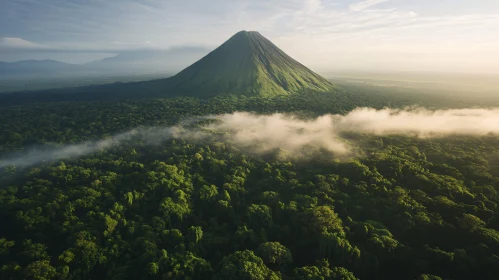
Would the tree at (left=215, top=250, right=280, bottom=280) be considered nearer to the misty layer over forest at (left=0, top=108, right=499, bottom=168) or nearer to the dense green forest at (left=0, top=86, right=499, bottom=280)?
the dense green forest at (left=0, top=86, right=499, bottom=280)

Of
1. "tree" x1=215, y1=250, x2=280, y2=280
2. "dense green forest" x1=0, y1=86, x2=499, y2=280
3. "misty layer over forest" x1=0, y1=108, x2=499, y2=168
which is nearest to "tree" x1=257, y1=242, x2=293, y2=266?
"dense green forest" x1=0, y1=86, x2=499, y2=280

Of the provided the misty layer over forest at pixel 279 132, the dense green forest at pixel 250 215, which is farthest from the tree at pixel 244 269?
the misty layer over forest at pixel 279 132

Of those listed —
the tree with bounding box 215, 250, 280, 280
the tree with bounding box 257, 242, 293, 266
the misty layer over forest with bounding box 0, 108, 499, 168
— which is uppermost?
the misty layer over forest with bounding box 0, 108, 499, 168

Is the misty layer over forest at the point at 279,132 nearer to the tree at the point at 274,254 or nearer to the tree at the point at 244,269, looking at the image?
the tree at the point at 274,254

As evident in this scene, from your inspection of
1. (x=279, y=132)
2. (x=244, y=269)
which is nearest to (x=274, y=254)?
(x=244, y=269)

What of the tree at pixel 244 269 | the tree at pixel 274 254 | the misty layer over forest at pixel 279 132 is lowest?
the tree at pixel 274 254

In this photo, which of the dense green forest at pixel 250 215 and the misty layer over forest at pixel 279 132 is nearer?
the dense green forest at pixel 250 215

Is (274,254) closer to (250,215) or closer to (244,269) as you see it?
(244,269)

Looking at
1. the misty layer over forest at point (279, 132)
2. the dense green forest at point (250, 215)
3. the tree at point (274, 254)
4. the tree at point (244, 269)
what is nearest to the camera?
the tree at point (244, 269)

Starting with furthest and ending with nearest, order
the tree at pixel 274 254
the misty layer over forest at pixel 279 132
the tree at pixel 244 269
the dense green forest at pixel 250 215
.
Answer: the misty layer over forest at pixel 279 132, the tree at pixel 274 254, the dense green forest at pixel 250 215, the tree at pixel 244 269

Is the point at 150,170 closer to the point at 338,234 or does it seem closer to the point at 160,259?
the point at 160,259
